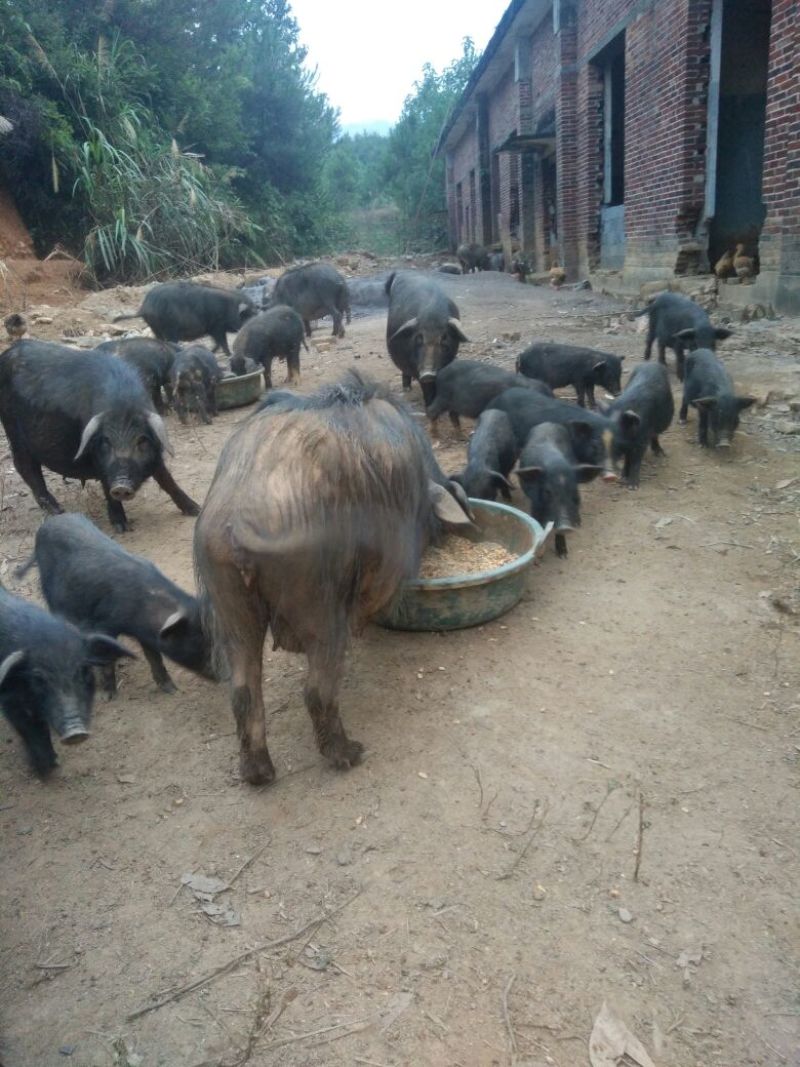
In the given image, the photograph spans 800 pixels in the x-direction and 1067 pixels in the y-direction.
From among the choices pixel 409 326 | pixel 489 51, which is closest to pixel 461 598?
pixel 409 326

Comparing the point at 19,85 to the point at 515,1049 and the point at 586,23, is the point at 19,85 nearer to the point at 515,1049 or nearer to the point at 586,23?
the point at 586,23

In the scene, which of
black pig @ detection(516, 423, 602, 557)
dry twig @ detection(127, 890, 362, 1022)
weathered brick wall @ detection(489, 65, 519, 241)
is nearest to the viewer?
dry twig @ detection(127, 890, 362, 1022)

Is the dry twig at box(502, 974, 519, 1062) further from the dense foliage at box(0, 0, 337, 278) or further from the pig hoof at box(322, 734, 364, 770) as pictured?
the dense foliage at box(0, 0, 337, 278)

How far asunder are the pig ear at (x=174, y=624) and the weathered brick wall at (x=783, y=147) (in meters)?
8.19

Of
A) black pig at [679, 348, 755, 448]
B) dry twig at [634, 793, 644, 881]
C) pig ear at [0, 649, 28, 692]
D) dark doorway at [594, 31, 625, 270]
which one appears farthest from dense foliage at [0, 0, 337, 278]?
dry twig at [634, 793, 644, 881]

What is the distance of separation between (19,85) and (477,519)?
19.1m

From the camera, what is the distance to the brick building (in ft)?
30.2

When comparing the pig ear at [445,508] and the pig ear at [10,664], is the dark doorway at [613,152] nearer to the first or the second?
the pig ear at [445,508]

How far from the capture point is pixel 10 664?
10.4ft

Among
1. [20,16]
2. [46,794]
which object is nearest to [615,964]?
[46,794]

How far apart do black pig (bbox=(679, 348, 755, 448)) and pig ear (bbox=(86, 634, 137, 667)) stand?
464 cm

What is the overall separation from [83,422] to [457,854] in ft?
14.3

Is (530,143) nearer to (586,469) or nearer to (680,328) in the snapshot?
(680,328)

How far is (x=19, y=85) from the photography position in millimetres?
18281
